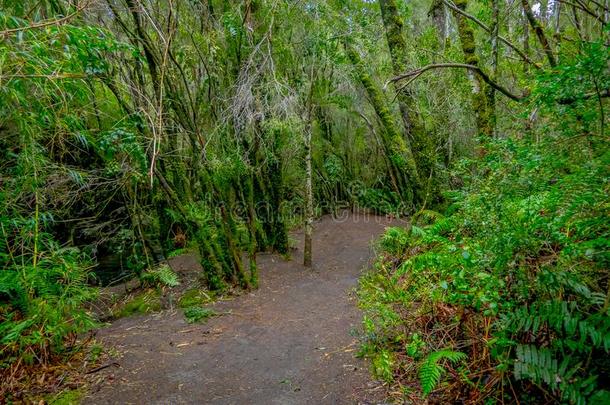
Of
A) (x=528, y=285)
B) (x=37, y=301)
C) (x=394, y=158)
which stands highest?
(x=394, y=158)

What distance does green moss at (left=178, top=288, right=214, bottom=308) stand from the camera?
689 centimetres

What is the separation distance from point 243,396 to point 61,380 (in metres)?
2.06

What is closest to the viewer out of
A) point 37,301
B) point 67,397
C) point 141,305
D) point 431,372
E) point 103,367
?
point 431,372

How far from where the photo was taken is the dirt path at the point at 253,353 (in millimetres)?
3564

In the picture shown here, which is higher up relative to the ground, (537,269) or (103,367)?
(537,269)

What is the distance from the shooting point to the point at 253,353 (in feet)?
15.3

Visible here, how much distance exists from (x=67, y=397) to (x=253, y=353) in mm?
2067

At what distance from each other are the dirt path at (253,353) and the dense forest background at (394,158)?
0.51 metres

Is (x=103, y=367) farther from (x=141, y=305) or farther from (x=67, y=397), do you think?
(x=141, y=305)

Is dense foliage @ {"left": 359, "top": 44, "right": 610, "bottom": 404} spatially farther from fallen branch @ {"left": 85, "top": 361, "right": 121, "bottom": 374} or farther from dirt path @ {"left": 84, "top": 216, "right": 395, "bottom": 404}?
fallen branch @ {"left": 85, "top": 361, "right": 121, "bottom": 374}

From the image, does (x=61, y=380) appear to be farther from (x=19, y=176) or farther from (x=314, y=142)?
(x=314, y=142)

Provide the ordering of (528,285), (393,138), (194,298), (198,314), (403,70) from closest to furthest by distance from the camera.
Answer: (528,285) < (198,314) < (194,298) < (403,70) < (393,138)

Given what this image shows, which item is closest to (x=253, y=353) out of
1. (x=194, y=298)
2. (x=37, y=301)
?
(x=37, y=301)

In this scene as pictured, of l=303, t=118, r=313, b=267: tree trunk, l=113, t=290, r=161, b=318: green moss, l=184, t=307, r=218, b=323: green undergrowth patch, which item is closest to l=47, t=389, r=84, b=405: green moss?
l=184, t=307, r=218, b=323: green undergrowth patch
